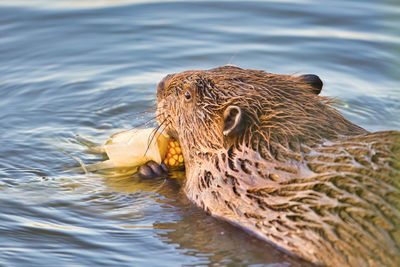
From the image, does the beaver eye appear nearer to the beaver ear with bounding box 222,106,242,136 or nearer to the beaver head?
the beaver head

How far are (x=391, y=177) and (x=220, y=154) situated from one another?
1.45 m

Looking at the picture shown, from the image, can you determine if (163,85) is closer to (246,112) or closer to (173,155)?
(173,155)

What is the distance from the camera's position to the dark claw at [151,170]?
616 cm

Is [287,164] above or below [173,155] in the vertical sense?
above

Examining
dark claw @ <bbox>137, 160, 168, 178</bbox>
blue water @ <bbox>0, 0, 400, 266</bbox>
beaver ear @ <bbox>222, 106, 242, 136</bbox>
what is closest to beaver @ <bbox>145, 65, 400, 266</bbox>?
beaver ear @ <bbox>222, 106, 242, 136</bbox>

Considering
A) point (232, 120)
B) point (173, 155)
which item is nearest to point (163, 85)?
point (173, 155)

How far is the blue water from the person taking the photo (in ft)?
16.5

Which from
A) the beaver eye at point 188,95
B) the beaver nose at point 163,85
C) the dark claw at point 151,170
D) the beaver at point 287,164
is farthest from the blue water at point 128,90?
the beaver eye at point 188,95

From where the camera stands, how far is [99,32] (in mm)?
9992

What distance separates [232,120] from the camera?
16.9 ft

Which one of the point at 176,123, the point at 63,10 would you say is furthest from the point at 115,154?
the point at 63,10

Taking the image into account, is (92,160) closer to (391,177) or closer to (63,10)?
(391,177)

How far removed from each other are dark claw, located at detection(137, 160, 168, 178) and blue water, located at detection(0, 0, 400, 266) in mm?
73

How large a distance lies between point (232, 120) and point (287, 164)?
0.61 m
